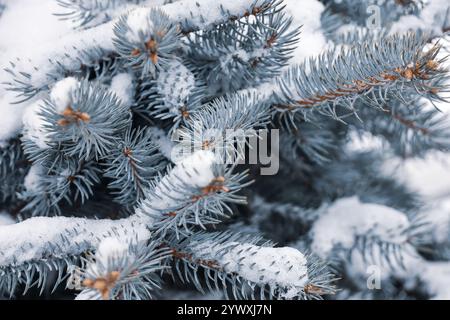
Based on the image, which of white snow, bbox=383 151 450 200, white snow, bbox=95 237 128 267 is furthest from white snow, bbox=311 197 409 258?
white snow, bbox=95 237 128 267

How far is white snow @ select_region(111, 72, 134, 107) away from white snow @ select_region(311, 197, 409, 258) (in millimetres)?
360

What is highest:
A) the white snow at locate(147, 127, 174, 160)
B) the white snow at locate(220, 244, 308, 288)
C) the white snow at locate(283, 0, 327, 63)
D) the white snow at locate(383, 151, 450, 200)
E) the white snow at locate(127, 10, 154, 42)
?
the white snow at locate(283, 0, 327, 63)

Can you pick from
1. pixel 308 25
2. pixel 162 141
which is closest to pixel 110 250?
pixel 162 141

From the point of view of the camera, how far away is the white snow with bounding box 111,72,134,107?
576 mm

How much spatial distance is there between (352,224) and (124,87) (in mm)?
412

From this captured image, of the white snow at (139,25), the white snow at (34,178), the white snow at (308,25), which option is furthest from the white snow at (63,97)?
the white snow at (308,25)

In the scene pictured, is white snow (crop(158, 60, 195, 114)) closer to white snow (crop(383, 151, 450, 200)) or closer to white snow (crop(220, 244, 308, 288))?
white snow (crop(220, 244, 308, 288))

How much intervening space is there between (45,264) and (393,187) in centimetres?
56

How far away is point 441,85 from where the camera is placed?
19.7 inches

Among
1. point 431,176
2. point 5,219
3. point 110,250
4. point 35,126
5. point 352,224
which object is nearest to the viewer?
point 110,250

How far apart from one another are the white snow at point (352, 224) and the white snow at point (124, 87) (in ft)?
1.18

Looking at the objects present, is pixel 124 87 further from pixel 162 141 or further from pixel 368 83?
pixel 368 83

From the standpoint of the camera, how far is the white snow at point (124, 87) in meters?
0.58

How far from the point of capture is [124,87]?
1.90ft
